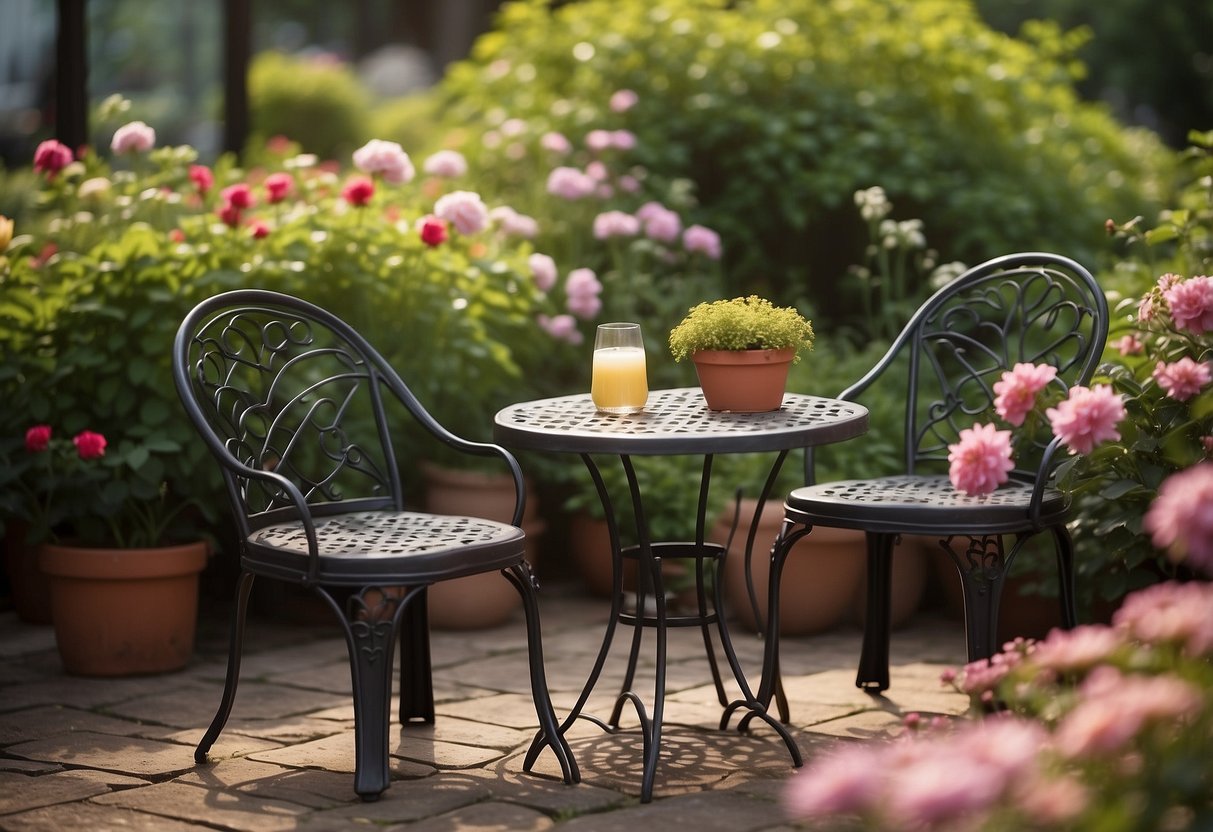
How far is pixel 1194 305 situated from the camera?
3248 millimetres

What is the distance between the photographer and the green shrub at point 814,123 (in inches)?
239

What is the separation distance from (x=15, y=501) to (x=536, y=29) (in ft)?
11.4

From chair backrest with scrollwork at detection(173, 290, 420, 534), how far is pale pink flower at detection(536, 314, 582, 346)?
0.65m

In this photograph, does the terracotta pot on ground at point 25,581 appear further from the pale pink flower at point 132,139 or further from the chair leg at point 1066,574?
the chair leg at point 1066,574

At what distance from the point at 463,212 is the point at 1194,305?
2.21 m

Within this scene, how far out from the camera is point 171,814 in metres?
2.99

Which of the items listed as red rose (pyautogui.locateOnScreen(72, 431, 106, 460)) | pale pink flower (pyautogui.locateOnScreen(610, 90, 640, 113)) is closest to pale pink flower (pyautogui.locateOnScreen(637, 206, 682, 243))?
pale pink flower (pyautogui.locateOnScreen(610, 90, 640, 113))

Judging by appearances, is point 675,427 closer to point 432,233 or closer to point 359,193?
point 432,233

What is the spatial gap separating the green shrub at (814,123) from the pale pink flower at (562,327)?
0.96m

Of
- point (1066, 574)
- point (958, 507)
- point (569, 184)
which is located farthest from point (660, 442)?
point (569, 184)

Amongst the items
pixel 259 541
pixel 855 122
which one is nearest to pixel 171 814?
pixel 259 541

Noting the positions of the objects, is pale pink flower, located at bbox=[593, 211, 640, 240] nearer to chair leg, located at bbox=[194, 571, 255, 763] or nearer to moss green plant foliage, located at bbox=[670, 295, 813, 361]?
moss green plant foliage, located at bbox=[670, 295, 813, 361]

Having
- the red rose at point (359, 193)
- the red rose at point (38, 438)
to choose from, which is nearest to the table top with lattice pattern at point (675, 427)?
the red rose at point (359, 193)

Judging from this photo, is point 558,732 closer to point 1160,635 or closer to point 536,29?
point 1160,635
